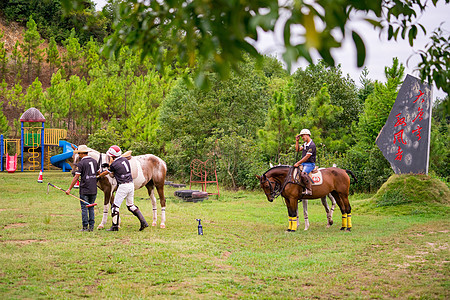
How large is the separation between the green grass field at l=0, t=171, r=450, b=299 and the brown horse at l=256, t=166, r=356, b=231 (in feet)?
1.43

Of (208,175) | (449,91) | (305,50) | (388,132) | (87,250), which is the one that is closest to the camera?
(305,50)

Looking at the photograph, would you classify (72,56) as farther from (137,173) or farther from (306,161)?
(306,161)

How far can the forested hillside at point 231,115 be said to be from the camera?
21844 mm

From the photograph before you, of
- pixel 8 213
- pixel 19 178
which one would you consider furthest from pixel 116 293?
pixel 19 178

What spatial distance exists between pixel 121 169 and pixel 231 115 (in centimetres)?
1806

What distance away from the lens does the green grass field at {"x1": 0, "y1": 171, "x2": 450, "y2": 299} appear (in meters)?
5.74

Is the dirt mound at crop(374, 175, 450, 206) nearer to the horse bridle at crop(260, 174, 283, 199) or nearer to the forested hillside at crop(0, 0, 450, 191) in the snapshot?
the forested hillside at crop(0, 0, 450, 191)

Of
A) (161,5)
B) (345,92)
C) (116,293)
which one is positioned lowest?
(116,293)

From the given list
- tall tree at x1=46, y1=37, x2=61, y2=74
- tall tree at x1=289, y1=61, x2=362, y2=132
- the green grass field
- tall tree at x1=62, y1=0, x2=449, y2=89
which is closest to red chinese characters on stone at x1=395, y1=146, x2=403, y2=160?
the green grass field

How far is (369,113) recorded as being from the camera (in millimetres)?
23094

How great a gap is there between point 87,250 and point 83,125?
28.4 m

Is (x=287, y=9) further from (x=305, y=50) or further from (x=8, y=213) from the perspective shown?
(x=8, y=213)

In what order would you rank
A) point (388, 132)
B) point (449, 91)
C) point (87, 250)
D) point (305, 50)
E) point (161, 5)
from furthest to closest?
point (388, 132), point (87, 250), point (449, 91), point (161, 5), point (305, 50)

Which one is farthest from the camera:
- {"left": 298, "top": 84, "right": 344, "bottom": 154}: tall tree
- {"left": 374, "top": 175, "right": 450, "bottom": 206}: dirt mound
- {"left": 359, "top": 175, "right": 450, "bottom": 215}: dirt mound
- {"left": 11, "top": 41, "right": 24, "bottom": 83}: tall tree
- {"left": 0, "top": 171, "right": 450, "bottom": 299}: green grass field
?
{"left": 11, "top": 41, "right": 24, "bottom": 83}: tall tree
